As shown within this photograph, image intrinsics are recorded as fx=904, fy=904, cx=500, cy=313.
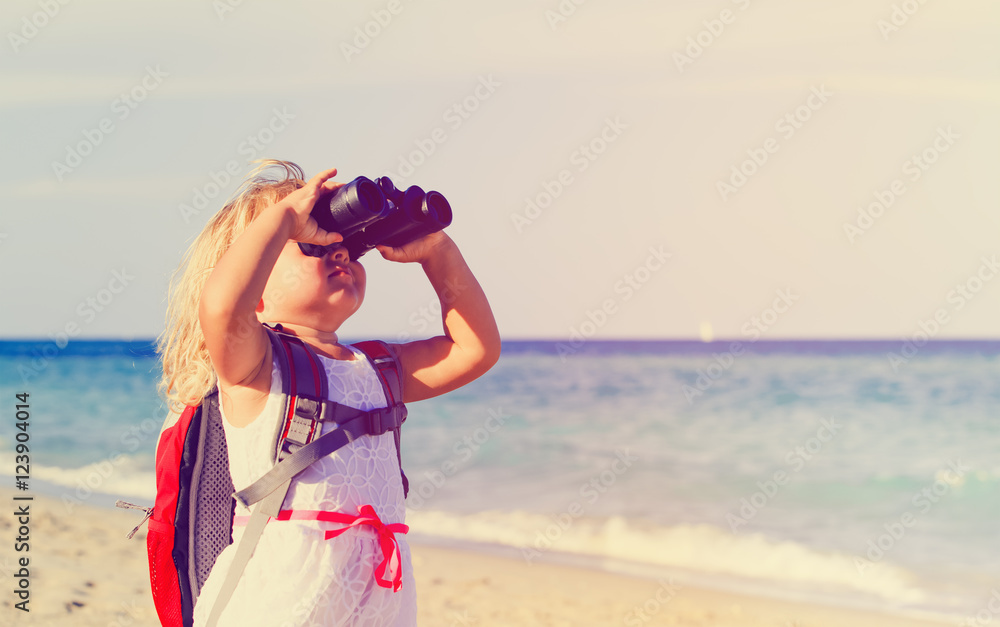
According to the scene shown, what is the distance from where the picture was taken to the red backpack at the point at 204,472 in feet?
5.95

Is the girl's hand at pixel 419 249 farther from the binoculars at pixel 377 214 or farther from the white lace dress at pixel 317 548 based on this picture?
the white lace dress at pixel 317 548


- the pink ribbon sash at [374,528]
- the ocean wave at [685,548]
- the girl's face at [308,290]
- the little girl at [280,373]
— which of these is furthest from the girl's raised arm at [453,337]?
the ocean wave at [685,548]

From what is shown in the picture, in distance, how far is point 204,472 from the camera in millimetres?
1917

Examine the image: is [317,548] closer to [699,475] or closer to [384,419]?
[384,419]

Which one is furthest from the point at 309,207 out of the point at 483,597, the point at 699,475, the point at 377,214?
the point at 699,475

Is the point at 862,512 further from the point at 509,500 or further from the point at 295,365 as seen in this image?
the point at 295,365

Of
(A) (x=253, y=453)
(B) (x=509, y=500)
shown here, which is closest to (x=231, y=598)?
(A) (x=253, y=453)

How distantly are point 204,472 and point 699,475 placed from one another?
313 inches

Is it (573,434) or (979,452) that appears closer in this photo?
(979,452)

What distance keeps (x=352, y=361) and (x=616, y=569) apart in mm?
4637

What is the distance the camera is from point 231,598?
1.78 meters

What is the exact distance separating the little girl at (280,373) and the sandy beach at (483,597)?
3290 mm

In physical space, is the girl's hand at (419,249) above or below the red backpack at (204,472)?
above

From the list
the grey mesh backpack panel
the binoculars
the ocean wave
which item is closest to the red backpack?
the grey mesh backpack panel
